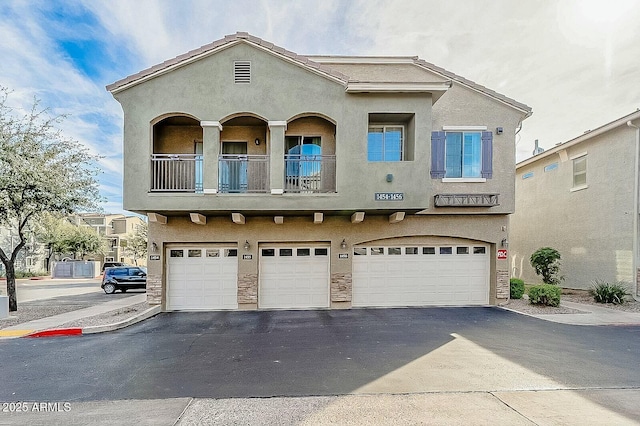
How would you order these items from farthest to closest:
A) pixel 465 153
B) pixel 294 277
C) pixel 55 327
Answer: pixel 465 153
pixel 294 277
pixel 55 327

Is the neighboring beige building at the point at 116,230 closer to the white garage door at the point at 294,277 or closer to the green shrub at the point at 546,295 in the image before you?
the white garage door at the point at 294,277

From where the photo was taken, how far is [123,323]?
8.78 metres

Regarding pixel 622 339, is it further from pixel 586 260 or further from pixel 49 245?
pixel 49 245

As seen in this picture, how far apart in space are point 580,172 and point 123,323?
62.3 feet

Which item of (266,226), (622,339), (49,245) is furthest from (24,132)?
(49,245)

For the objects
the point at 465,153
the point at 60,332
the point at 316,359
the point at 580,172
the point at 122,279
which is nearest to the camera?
the point at 316,359

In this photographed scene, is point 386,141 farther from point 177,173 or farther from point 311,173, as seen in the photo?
point 177,173

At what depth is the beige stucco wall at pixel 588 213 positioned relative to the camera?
1222 centimetres

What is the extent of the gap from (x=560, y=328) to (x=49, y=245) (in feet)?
128

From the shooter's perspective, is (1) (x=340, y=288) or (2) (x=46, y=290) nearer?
(1) (x=340, y=288)

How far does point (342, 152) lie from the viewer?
9.59 meters

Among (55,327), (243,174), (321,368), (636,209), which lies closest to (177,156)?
(243,174)

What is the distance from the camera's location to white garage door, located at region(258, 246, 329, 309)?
11000 mm

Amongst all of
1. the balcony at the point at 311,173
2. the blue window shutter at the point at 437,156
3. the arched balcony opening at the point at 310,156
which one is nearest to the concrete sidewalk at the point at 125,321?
the blue window shutter at the point at 437,156
